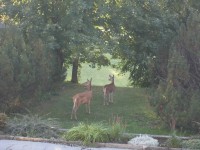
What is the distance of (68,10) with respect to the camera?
1446cm

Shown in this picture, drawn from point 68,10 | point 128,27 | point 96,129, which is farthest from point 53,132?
point 128,27

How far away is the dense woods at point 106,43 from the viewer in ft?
39.8

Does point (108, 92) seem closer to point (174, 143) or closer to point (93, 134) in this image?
point (93, 134)

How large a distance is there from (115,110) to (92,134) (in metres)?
5.18

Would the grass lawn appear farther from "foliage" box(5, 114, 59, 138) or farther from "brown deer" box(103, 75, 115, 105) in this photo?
"foliage" box(5, 114, 59, 138)

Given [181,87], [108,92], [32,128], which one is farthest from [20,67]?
[181,87]

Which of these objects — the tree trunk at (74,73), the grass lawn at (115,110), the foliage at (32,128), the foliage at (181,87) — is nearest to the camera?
the foliage at (32,128)

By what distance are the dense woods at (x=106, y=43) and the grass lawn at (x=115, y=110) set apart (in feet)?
1.90

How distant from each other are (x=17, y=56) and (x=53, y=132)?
13.5ft

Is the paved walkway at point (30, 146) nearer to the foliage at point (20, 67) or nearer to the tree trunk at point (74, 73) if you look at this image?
the foliage at point (20, 67)

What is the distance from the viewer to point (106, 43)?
1459cm

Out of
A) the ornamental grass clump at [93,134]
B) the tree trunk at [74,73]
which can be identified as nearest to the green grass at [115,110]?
the tree trunk at [74,73]

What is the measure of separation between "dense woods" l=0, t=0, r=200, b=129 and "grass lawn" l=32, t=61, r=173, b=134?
0.58m

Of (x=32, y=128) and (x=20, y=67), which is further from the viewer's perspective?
(x=20, y=67)
